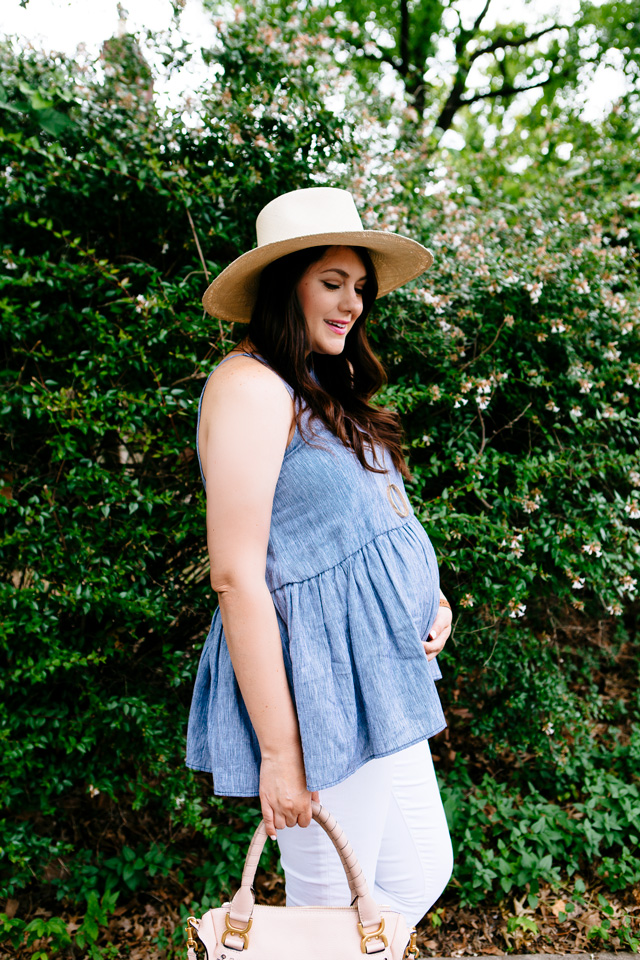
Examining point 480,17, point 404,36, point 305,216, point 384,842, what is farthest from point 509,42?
point 384,842

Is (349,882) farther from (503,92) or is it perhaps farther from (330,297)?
(503,92)

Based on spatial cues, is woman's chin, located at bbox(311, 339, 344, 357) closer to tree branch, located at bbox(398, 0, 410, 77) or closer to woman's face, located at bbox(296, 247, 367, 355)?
woman's face, located at bbox(296, 247, 367, 355)

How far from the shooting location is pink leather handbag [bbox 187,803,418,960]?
3.81 ft

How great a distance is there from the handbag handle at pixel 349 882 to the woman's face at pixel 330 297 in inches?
40.7

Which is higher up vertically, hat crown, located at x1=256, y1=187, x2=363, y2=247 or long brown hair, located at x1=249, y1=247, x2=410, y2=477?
hat crown, located at x1=256, y1=187, x2=363, y2=247

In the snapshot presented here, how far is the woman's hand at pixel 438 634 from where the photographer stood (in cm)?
156

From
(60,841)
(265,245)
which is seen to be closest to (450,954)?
(60,841)

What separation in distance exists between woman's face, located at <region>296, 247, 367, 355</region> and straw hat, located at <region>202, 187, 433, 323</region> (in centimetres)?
4

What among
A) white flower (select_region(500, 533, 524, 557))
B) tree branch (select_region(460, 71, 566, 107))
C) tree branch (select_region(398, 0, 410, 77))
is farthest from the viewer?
tree branch (select_region(460, 71, 566, 107))

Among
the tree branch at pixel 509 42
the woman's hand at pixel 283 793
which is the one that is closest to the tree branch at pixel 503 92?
the tree branch at pixel 509 42

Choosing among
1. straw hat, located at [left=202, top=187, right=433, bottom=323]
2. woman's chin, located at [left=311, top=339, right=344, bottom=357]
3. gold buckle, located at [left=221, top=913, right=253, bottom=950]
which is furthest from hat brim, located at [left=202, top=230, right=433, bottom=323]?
gold buckle, located at [left=221, top=913, right=253, bottom=950]

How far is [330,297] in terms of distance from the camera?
1.48 m

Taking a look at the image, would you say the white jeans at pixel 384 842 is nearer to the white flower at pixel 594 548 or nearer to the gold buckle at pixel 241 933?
the gold buckle at pixel 241 933

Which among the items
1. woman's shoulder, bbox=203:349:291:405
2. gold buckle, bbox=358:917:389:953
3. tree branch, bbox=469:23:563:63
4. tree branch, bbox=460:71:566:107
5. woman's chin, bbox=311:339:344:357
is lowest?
gold buckle, bbox=358:917:389:953
